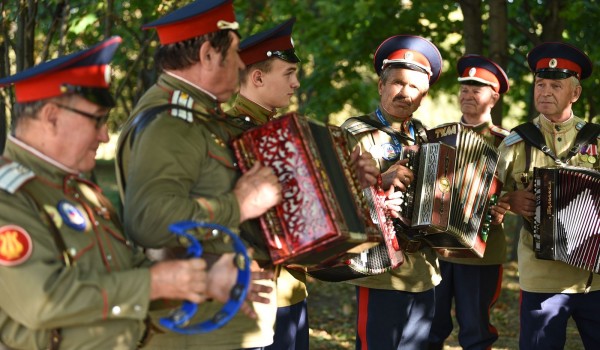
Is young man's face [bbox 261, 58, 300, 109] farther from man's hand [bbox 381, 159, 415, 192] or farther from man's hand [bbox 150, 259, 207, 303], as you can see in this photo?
man's hand [bbox 150, 259, 207, 303]

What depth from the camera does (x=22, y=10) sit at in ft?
20.2

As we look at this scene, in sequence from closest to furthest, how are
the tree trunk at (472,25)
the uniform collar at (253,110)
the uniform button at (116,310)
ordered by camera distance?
the uniform button at (116,310) < the uniform collar at (253,110) < the tree trunk at (472,25)

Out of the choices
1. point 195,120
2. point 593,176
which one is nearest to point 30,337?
point 195,120

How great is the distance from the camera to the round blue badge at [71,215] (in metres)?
2.72

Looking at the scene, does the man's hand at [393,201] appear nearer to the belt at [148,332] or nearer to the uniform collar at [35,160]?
the belt at [148,332]

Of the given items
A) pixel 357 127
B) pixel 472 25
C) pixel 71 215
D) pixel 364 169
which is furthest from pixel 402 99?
pixel 472 25

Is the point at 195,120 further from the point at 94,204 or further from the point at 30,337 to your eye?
the point at 30,337

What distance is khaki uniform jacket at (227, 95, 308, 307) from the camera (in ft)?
14.2

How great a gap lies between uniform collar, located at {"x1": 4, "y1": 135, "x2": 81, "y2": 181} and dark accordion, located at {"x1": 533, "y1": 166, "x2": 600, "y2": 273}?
3.15 metres

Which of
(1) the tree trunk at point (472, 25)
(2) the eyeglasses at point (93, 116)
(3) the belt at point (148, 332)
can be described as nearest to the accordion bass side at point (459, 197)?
(3) the belt at point (148, 332)

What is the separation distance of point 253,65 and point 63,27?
7.89ft

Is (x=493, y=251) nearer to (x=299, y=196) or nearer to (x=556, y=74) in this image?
(x=556, y=74)

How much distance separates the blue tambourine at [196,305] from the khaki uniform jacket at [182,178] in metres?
0.10

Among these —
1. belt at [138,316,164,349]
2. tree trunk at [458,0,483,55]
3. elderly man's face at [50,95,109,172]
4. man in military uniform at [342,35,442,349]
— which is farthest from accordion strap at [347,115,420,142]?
tree trunk at [458,0,483,55]
